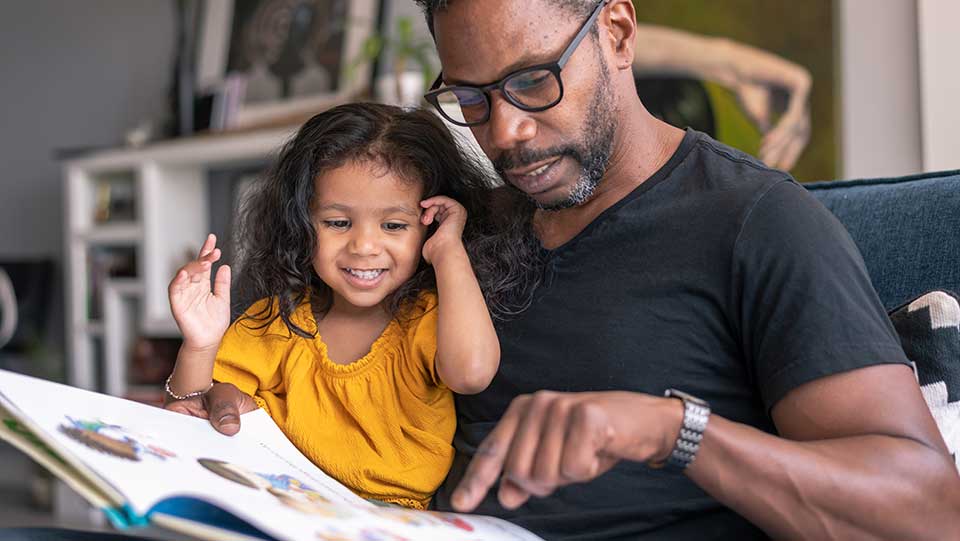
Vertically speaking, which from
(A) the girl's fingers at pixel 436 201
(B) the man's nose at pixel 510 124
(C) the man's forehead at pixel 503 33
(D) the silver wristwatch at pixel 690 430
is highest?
(C) the man's forehead at pixel 503 33

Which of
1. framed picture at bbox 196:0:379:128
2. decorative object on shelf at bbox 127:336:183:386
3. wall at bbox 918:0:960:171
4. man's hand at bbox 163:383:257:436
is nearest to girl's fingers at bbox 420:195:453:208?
man's hand at bbox 163:383:257:436

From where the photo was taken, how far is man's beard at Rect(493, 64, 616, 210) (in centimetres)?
124

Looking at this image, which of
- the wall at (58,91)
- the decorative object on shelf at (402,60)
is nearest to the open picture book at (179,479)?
the decorative object on shelf at (402,60)

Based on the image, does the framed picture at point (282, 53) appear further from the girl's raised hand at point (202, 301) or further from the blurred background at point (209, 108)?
the girl's raised hand at point (202, 301)

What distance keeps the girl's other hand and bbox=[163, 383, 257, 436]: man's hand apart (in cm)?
30

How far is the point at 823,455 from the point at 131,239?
150 inches

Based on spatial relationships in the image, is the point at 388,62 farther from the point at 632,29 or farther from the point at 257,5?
the point at 632,29

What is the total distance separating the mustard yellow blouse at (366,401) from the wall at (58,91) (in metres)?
3.66

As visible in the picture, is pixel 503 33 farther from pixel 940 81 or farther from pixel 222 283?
pixel 940 81

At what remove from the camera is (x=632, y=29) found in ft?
4.32

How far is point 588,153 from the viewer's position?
126 cm

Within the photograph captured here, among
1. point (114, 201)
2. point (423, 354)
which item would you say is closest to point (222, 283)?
point (423, 354)

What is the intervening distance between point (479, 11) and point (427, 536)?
24.4 inches

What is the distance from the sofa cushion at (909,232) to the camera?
4.27ft
